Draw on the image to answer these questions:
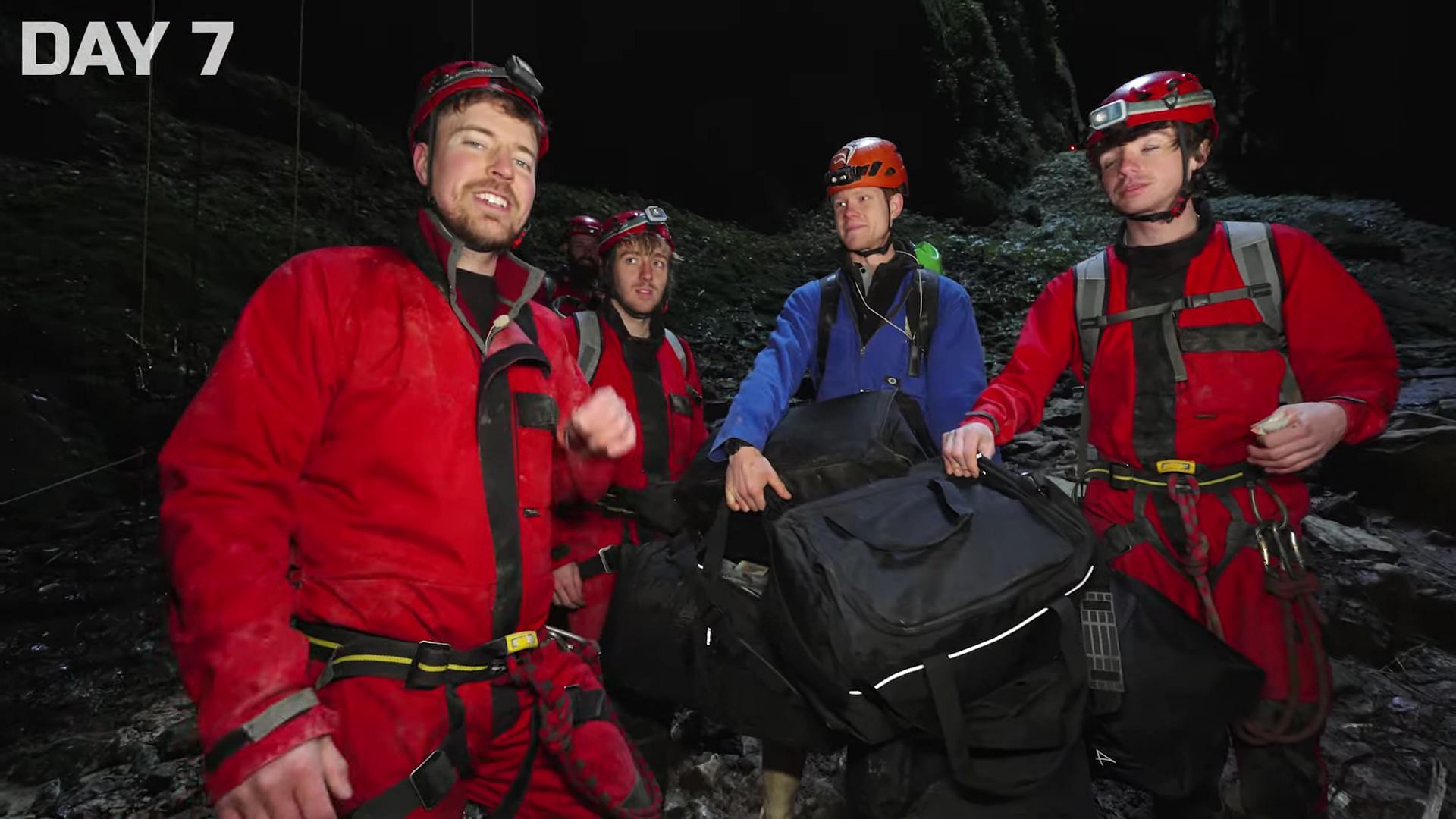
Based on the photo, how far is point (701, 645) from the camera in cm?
258

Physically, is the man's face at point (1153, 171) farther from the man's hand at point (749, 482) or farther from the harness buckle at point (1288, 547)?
the man's hand at point (749, 482)

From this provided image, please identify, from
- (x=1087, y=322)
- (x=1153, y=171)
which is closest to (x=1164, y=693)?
(x=1087, y=322)

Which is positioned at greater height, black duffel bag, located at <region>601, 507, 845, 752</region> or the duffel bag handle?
the duffel bag handle

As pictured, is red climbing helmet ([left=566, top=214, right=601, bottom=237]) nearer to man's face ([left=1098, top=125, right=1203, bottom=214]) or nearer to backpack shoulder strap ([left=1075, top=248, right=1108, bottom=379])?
backpack shoulder strap ([left=1075, top=248, right=1108, bottom=379])

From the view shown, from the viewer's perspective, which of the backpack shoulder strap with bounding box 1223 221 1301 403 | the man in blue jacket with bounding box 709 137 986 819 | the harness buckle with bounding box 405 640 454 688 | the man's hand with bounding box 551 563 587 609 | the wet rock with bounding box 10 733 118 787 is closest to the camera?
the harness buckle with bounding box 405 640 454 688

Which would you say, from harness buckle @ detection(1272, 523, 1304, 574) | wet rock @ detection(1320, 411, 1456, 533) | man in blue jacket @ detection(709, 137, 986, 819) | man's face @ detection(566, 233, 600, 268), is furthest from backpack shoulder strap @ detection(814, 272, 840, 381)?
wet rock @ detection(1320, 411, 1456, 533)

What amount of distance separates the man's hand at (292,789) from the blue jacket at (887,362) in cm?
205

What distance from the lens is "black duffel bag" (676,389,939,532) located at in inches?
104

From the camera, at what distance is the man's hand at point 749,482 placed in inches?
103

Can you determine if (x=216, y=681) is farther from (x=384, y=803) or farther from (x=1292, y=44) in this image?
(x=1292, y=44)

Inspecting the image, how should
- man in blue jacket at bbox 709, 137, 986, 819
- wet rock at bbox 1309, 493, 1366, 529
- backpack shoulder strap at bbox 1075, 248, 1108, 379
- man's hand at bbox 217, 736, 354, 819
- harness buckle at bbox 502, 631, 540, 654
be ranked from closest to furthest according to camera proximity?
man's hand at bbox 217, 736, 354, 819, harness buckle at bbox 502, 631, 540, 654, backpack shoulder strap at bbox 1075, 248, 1108, 379, man in blue jacket at bbox 709, 137, 986, 819, wet rock at bbox 1309, 493, 1366, 529

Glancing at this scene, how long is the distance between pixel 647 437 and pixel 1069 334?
2.28 m

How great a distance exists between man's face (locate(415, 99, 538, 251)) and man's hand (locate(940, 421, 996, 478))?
5.78ft

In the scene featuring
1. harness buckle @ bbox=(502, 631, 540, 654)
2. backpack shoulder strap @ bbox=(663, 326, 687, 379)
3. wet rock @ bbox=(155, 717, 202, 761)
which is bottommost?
wet rock @ bbox=(155, 717, 202, 761)
